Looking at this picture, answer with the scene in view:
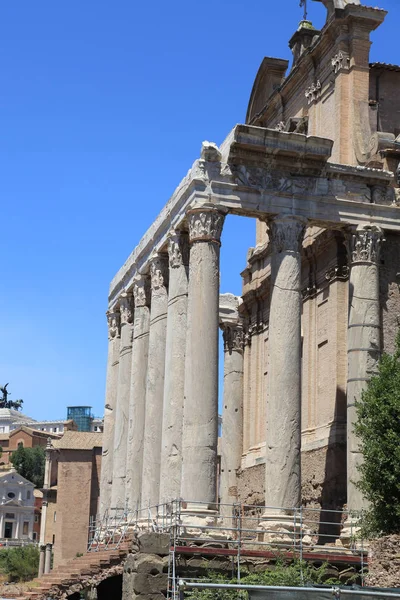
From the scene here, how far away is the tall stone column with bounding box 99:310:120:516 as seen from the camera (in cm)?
3303

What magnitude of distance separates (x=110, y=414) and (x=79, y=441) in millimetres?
35738

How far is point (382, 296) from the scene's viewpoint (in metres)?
25.6

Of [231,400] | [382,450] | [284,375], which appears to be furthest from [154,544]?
[231,400]

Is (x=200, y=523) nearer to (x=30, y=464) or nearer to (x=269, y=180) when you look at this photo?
(x=269, y=180)

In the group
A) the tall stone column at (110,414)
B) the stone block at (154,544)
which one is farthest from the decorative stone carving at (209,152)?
the tall stone column at (110,414)

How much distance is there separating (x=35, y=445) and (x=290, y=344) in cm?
12051

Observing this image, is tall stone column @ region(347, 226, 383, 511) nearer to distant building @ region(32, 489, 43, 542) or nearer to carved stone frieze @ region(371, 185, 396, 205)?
carved stone frieze @ region(371, 185, 396, 205)

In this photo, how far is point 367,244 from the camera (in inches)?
984

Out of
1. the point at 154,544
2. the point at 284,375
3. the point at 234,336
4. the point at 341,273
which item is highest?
the point at 341,273

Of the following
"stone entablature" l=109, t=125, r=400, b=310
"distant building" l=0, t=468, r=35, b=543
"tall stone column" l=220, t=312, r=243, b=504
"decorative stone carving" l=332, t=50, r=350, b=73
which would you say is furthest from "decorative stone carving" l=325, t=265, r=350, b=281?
"distant building" l=0, t=468, r=35, b=543

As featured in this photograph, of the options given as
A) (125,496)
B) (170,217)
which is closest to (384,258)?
(170,217)

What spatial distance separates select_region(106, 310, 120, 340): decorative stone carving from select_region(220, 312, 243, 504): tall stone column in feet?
12.9

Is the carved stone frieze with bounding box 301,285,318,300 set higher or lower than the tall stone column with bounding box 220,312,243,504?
higher

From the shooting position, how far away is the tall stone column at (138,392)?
28.7 metres
